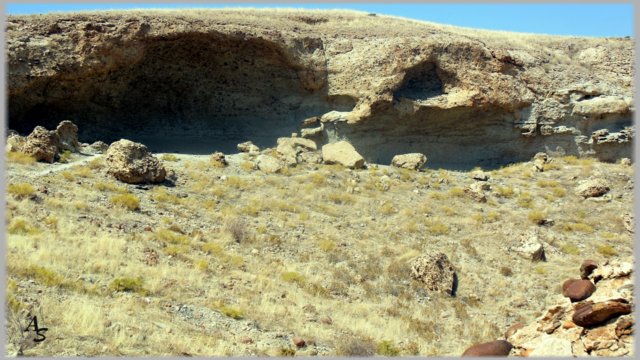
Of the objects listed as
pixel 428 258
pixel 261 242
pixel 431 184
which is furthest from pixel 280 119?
pixel 428 258

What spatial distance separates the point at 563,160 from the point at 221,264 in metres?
18.2

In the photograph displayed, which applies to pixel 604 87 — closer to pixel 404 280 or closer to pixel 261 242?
pixel 404 280

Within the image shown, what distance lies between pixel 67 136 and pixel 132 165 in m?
4.15

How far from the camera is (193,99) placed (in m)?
24.7

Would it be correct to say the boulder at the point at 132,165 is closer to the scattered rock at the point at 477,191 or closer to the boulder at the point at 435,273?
the boulder at the point at 435,273

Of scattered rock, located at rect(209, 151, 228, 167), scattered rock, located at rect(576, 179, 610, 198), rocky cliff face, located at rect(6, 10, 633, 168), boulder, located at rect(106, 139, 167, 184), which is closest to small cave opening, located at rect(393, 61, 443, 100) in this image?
rocky cliff face, located at rect(6, 10, 633, 168)

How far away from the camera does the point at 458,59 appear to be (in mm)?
23922

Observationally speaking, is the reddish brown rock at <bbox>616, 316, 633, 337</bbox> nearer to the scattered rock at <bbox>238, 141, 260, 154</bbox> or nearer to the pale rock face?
the scattered rock at <bbox>238, 141, 260, 154</bbox>

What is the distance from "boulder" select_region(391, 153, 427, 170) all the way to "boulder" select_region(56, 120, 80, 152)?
12828 millimetres

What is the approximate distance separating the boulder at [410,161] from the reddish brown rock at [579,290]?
14622mm

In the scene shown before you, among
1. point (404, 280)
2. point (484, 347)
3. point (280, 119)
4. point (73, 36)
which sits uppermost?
point (73, 36)

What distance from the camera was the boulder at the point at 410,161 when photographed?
2289 centimetres

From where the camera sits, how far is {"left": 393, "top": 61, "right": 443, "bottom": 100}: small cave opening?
24.0 m

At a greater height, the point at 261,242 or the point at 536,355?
the point at 536,355
